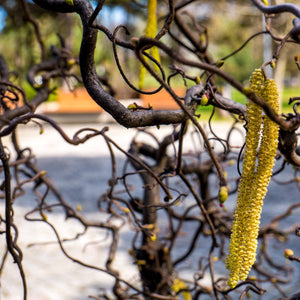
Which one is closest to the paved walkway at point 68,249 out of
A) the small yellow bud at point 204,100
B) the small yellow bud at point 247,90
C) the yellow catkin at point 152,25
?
the yellow catkin at point 152,25

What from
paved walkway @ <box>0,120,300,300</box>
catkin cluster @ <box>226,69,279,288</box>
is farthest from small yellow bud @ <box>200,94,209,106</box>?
paved walkway @ <box>0,120,300,300</box>

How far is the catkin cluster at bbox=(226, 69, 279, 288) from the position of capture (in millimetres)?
529

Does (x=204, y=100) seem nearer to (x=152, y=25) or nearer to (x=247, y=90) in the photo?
(x=247, y=90)

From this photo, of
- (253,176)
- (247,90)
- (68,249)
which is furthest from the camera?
(68,249)

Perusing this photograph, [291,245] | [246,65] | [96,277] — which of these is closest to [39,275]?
[96,277]

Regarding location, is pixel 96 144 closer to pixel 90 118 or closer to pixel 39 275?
pixel 90 118

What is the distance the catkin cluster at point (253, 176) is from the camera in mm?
529

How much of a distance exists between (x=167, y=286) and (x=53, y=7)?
0.95m

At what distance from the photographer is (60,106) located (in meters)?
8.68

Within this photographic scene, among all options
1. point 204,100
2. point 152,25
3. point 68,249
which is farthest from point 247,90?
point 68,249

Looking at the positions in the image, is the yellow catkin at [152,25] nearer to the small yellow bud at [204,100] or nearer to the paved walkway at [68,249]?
the small yellow bud at [204,100]

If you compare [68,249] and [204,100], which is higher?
[204,100]

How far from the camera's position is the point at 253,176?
0.55 m

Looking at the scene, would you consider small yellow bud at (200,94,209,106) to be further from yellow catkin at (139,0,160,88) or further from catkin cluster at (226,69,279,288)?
yellow catkin at (139,0,160,88)
